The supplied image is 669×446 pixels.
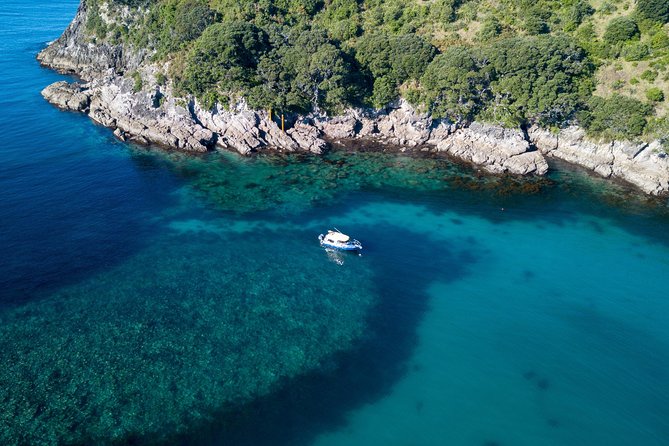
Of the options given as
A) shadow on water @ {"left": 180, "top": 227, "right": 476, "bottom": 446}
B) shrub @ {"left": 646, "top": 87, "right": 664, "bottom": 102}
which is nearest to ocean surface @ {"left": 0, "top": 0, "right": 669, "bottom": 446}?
shadow on water @ {"left": 180, "top": 227, "right": 476, "bottom": 446}

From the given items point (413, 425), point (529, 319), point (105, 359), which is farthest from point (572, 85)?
point (105, 359)

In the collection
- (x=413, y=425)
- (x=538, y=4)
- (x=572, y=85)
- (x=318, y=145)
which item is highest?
(x=538, y=4)

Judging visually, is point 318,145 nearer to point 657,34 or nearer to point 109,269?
point 109,269

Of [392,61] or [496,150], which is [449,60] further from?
[496,150]

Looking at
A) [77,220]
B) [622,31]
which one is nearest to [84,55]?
[77,220]

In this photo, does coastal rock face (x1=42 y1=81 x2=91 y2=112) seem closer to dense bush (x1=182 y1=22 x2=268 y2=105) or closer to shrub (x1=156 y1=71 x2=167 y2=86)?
shrub (x1=156 y1=71 x2=167 y2=86)

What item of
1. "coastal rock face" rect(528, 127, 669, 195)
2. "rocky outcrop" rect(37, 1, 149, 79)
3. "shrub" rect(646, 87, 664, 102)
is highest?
"rocky outcrop" rect(37, 1, 149, 79)
